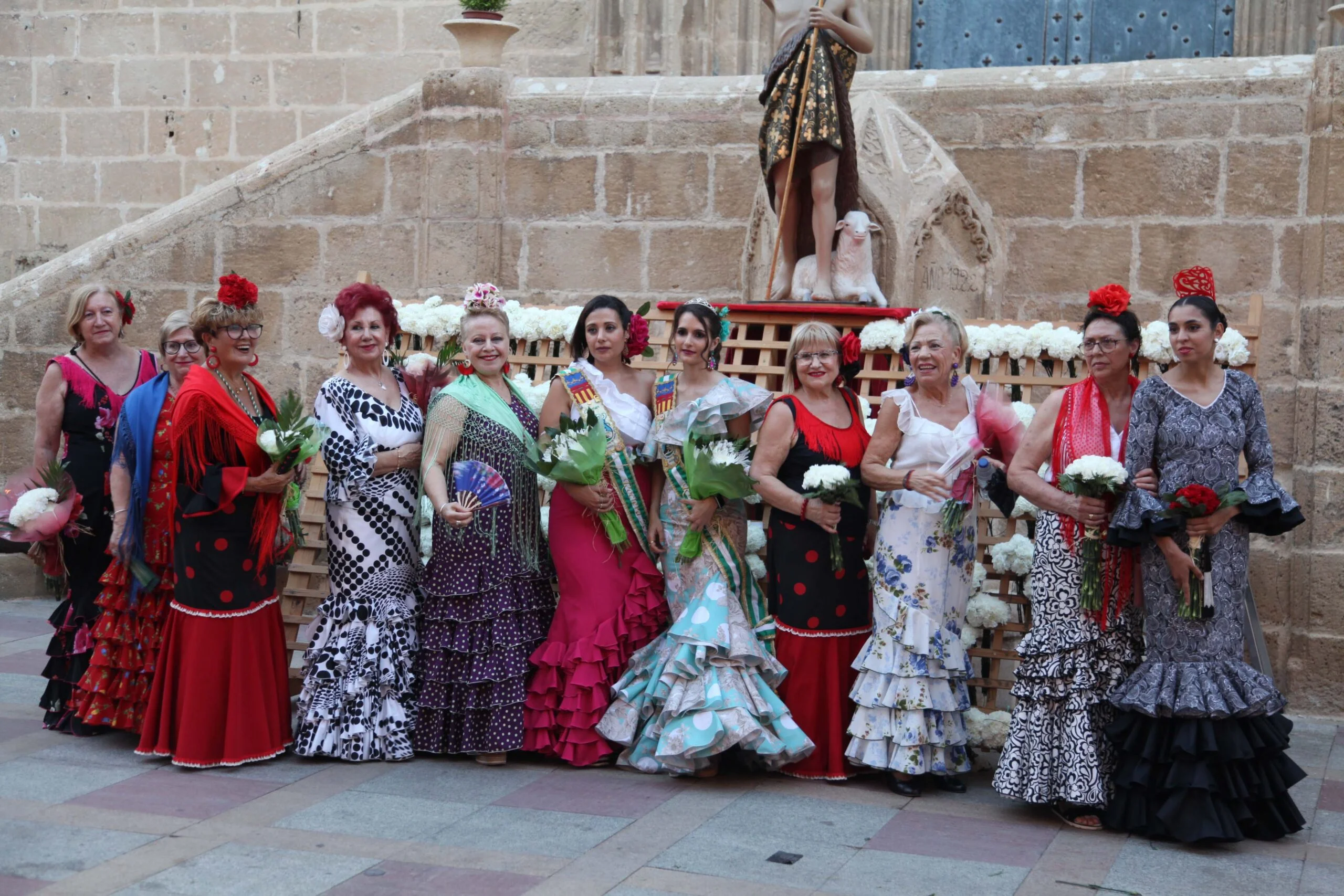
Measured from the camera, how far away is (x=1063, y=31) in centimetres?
1241

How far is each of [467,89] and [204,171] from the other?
4.70 metres

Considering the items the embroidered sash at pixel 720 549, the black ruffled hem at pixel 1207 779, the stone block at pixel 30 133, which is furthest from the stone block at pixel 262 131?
the black ruffled hem at pixel 1207 779

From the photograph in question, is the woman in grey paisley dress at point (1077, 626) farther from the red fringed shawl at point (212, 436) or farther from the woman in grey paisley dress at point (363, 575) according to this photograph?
the red fringed shawl at point (212, 436)

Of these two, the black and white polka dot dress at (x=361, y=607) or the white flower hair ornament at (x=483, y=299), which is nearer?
the black and white polka dot dress at (x=361, y=607)

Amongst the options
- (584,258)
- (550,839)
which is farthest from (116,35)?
(550,839)

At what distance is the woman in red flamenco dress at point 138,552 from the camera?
6.41 m

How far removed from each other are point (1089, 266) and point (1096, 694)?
14.0 ft

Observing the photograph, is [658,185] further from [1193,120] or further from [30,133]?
[30,133]

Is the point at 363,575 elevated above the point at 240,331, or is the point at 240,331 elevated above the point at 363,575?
the point at 240,331

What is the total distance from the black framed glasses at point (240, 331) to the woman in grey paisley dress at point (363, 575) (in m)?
0.34

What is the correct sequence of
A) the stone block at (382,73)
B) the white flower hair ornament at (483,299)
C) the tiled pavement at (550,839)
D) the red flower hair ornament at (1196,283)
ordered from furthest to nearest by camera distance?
1. the stone block at (382,73)
2. the white flower hair ornament at (483,299)
3. the red flower hair ornament at (1196,283)
4. the tiled pavement at (550,839)

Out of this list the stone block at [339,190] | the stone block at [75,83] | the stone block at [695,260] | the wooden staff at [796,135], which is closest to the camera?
the wooden staff at [796,135]

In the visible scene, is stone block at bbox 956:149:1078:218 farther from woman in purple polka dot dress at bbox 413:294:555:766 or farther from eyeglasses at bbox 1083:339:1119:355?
woman in purple polka dot dress at bbox 413:294:555:766

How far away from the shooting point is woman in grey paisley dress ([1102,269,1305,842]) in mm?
5156
